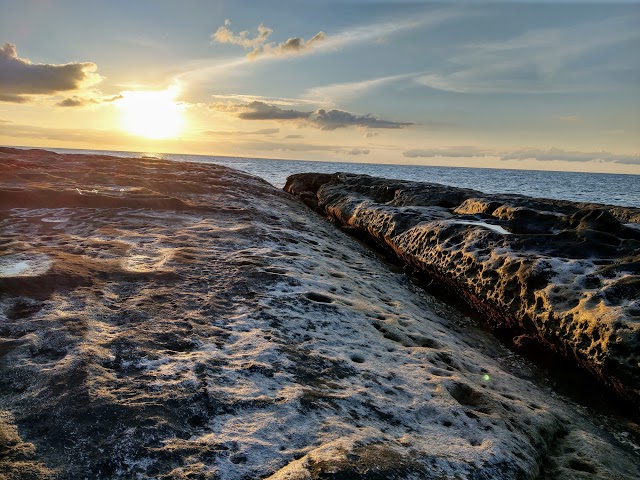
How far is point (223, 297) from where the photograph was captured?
6551 millimetres

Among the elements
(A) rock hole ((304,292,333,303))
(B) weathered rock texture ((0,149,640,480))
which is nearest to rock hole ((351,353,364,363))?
(B) weathered rock texture ((0,149,640,480))

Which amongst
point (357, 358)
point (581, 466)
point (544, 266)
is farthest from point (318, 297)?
point (544, 266)

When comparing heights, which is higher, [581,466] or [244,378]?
[244,378]

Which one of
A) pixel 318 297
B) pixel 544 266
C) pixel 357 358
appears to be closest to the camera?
pixel 357 358

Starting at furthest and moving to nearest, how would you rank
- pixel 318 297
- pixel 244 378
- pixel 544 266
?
pixel 544 266
pixel 318 297
pixel 244 378

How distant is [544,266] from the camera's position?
311 inches

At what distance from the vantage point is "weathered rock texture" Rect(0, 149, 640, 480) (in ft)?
11.2

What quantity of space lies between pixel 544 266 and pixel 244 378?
6091 mm

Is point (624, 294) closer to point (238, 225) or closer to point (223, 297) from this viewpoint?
point (223, 297)

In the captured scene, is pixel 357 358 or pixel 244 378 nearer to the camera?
pixel 244 378

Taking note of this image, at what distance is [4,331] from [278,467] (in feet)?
12.0

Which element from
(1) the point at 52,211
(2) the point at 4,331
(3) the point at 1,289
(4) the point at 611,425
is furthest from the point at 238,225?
(4) the point at 611,425

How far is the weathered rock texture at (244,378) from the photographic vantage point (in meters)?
3.43

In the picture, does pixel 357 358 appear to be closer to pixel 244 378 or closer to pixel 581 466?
pixel 244 378
